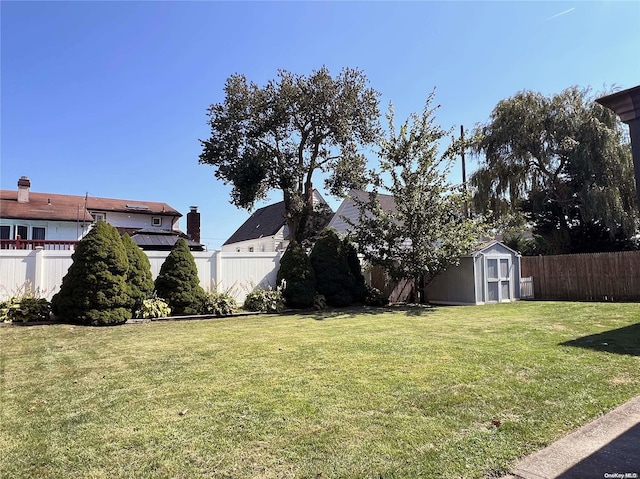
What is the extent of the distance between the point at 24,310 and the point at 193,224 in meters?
22.4

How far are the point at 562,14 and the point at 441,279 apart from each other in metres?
9.97

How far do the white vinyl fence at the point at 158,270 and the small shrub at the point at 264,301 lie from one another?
913 mm

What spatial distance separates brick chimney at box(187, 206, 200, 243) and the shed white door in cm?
2266

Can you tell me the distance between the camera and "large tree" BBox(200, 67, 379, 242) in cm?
2025

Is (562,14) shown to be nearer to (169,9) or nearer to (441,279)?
(169,9)

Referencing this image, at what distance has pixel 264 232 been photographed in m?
32.1

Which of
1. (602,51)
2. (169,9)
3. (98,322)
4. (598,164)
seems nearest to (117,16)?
(169,9)

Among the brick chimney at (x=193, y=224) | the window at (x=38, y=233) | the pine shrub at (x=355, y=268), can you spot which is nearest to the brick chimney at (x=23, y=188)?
the window at (x=38, y=233)

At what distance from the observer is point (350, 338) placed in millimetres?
7297

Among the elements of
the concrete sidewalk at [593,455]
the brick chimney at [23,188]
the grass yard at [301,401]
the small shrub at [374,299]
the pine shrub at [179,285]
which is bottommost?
the concrete sidewalk at [593,455]

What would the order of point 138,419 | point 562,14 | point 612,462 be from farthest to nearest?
1. point 562,14
2. point 138,419
3. point 612,462

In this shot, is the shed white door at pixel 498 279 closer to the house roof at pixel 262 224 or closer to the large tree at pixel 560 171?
the large tree at pixel 560 171

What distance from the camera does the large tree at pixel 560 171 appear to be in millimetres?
19125

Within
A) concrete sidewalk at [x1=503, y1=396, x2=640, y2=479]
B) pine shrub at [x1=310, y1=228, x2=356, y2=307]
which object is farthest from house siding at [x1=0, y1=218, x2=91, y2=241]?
concrete sidewalk at [x1=503, y1=396, x2=640, y2=479]
